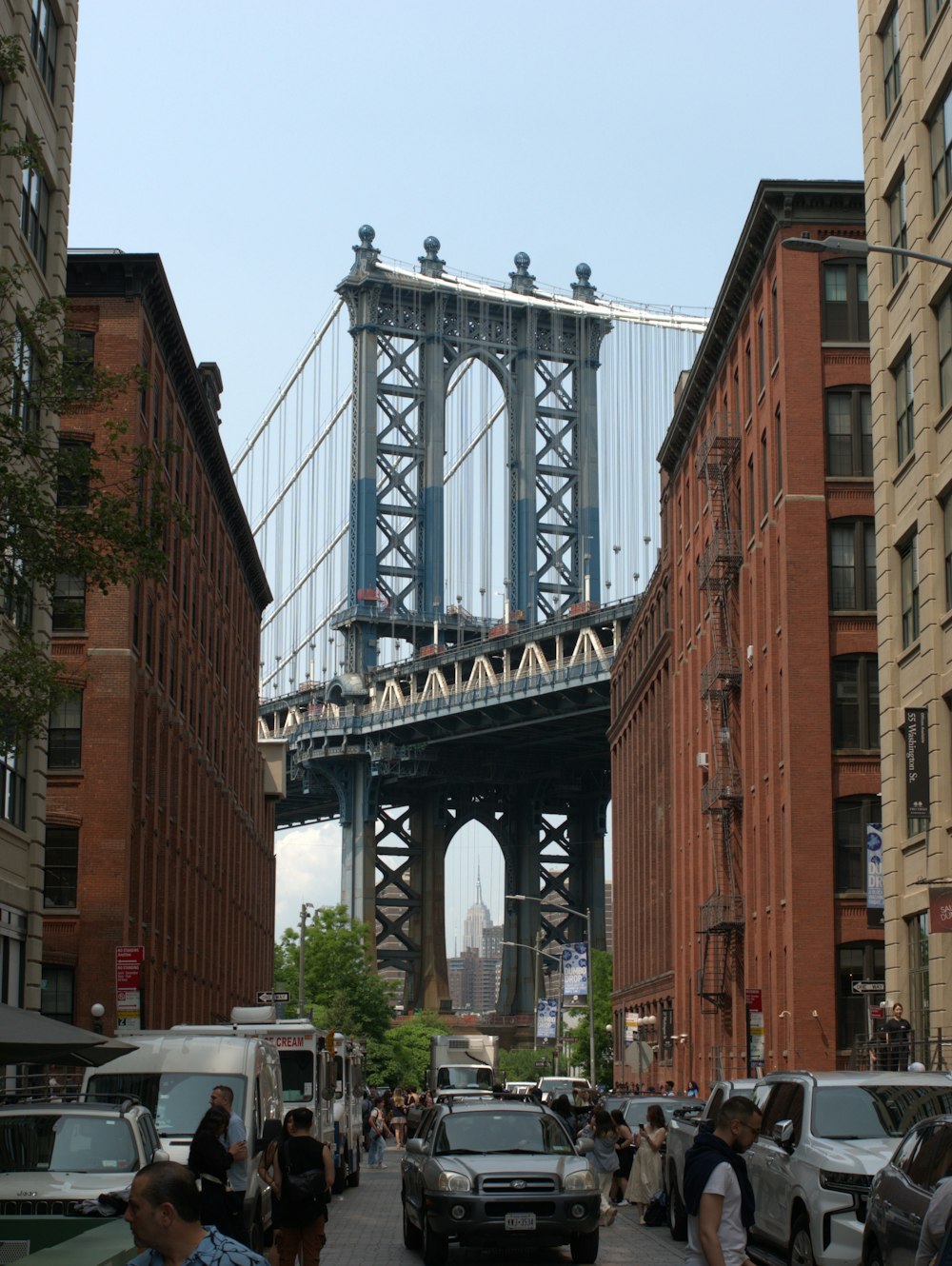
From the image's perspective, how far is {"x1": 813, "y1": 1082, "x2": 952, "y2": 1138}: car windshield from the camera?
16.8 meters

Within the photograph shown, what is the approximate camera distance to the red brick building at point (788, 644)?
1842 inches

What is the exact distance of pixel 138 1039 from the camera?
21.3m

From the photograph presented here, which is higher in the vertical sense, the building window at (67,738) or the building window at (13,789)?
the building window at (67,738)

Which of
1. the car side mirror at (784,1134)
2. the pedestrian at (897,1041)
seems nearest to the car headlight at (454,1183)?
the car side mirror at (784,1134)

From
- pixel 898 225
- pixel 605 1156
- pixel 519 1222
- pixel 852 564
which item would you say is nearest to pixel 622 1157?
pixel 605 1156

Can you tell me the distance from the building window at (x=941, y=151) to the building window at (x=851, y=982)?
63.2 feet

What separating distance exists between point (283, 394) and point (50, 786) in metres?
104

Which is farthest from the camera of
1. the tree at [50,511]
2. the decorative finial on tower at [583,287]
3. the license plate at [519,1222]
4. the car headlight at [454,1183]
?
the decorative finial on tower at [583,287]

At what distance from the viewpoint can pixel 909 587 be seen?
35.2 m

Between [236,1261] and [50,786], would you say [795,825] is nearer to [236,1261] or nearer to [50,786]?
[50,786]

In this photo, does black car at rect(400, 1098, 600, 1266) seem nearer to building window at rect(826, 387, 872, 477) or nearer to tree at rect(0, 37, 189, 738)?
tree at rect(0, 37, 189, 738)

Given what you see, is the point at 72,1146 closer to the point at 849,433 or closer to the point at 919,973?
the point at 919,973

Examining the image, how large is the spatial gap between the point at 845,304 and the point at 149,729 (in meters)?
21.1

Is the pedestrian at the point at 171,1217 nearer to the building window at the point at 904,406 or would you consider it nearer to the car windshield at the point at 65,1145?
the car windshield at the point at 65,1145
